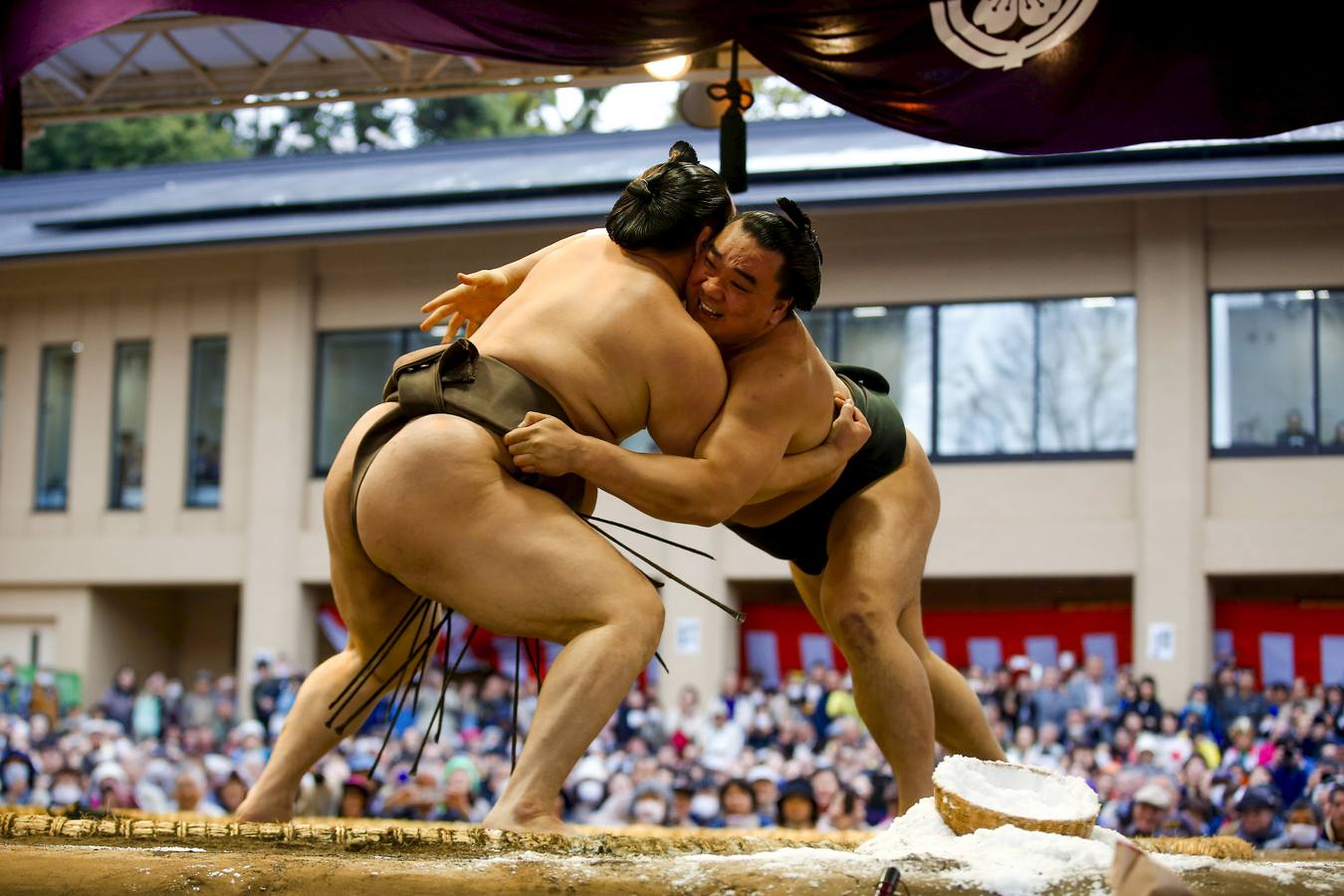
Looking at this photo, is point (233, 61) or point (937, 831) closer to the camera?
point (937, 831)

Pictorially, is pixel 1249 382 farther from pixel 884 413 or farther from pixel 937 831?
pixel 937 831

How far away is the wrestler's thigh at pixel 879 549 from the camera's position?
333 cm

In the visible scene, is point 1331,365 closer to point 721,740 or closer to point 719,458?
point 721,740

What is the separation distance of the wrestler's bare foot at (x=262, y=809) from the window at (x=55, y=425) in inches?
476

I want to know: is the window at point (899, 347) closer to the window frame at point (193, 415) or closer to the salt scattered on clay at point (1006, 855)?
the window frame at point (193, 415)

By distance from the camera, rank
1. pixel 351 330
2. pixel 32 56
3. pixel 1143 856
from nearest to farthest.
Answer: pixel 1143 856, pixel 32 56, pixel 351 330

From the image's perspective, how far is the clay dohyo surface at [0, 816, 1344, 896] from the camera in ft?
6.66

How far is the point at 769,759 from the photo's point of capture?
881cm

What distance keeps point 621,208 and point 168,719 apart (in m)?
10.0

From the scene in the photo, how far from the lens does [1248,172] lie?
10734 millimetres

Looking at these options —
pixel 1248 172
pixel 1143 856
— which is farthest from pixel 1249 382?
pixel 1143 856

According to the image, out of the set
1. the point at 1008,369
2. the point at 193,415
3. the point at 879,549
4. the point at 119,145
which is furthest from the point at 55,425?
the point at 879,549

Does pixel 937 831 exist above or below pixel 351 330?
below

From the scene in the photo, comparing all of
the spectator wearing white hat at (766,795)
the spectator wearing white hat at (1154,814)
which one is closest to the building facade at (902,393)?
the spectator wearing white hat at (766,795)
